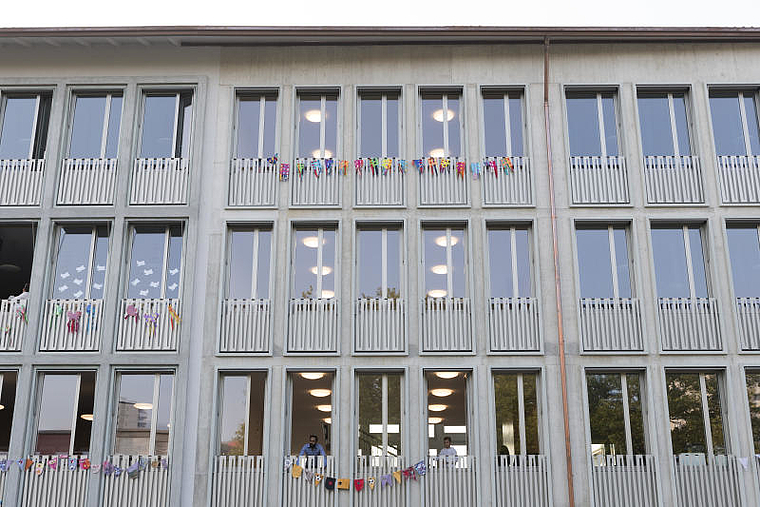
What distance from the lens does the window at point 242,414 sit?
1878cm

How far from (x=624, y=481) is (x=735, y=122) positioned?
30.3 feet

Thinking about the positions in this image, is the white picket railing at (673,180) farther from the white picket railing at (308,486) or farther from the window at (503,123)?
the white picket railing at (308,486)

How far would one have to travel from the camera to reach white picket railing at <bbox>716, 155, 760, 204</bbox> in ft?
66.3

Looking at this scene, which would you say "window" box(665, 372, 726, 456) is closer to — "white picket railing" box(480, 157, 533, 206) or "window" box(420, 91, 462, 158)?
"white picket railing" box(480, 157, 533, 206)

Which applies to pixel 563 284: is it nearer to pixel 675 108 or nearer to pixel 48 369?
pixel 675 108

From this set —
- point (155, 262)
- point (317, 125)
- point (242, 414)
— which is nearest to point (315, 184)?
point (317, 125)

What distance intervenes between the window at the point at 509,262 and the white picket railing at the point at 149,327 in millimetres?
7299

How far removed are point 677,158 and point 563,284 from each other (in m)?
4.30

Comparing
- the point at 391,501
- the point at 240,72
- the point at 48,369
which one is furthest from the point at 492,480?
the point at 240,72

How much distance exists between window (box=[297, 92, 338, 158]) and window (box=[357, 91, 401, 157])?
26.4 inches

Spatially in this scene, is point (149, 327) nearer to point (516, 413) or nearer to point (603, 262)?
point (516, 413)

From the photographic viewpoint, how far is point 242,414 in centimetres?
1909

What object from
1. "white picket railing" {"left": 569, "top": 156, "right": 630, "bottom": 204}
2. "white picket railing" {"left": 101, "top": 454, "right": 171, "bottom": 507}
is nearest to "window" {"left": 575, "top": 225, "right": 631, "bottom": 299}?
"white picket railing" {"left": 569, "top": 156, "right": 630, "bottom": 204}

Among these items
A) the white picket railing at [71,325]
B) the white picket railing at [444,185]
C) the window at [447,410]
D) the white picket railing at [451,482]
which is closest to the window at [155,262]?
the white picket railing at [71,325]
